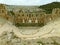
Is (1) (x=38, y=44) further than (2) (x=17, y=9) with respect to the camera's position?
No

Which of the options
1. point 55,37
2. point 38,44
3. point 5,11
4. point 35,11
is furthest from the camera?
point 35,11

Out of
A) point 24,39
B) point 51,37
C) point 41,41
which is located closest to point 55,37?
point 51,37

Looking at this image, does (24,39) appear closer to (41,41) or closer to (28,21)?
(41,41)

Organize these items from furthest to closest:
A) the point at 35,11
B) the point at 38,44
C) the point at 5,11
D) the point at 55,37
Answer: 1. the point at 35,11
2. the point at 5,11
3. the point at 55,37
4. the point at 38,44

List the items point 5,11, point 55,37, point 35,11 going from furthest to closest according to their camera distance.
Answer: point 35,11 < point 5,11 < point 55,37

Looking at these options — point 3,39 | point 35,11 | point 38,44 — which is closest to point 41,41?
point 38,44

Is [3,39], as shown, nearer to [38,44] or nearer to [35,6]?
[38,44]

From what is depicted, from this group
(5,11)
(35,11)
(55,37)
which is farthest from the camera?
(35,11)

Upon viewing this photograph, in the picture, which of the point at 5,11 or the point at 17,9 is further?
the point at 17,9

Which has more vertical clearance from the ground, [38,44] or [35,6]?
[35,6]
